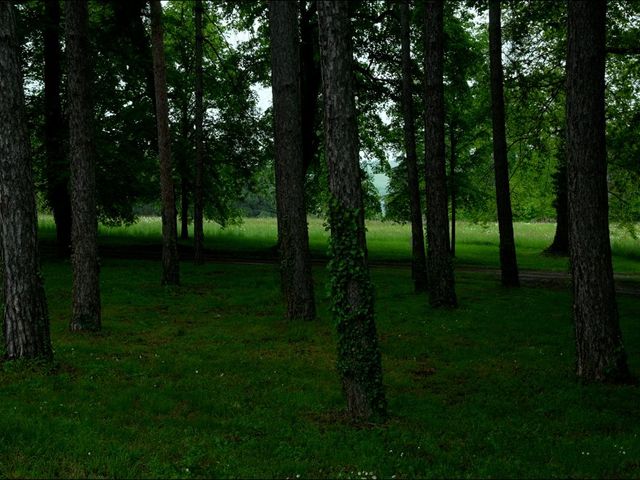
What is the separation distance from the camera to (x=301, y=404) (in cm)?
859

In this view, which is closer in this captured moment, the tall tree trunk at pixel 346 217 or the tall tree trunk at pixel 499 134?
the tall tree trunk at pixel 346 217

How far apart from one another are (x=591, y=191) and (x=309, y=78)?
75.0 ft

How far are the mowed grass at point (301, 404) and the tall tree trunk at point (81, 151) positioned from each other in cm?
173

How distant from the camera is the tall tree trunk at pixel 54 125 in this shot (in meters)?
25.0

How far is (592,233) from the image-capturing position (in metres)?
9.55

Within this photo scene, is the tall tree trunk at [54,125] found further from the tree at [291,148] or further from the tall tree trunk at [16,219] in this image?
the tall tree trunk at [16,219]

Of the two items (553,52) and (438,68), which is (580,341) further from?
(553,52)

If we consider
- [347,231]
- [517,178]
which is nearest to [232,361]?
[347,231]

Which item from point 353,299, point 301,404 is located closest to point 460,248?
point 301,404

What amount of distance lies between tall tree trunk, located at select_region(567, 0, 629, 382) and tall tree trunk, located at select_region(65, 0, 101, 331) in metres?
10.0

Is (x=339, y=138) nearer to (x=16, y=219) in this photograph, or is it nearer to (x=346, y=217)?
(x=346, y=217)

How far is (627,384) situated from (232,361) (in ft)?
23.4

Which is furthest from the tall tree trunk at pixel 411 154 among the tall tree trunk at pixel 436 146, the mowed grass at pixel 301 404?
the mowed grass at pixel 301 404

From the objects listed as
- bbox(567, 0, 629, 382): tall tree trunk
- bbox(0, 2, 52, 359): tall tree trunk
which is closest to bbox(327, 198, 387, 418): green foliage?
bbox(567, 0, 629, 382): tall tree trunk
